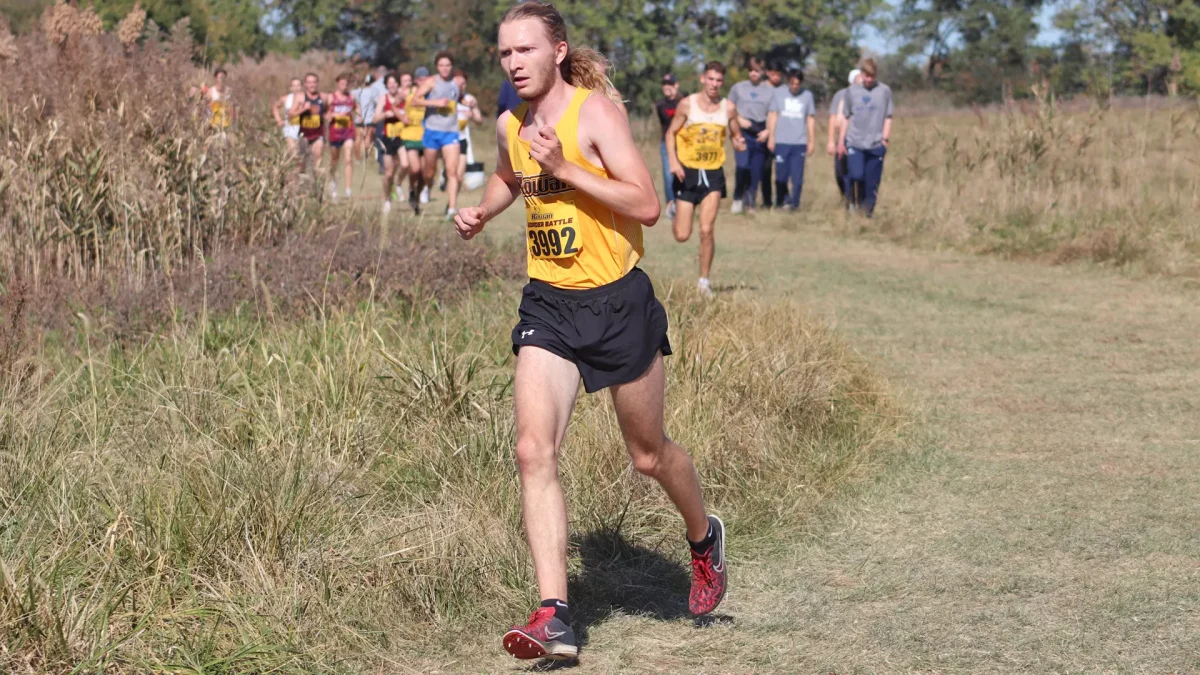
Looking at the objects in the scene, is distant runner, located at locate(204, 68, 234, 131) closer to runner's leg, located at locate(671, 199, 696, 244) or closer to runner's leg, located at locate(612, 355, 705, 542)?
runner's leg, located at locate(671, 199, 696, 244)

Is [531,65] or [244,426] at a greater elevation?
[531,65]

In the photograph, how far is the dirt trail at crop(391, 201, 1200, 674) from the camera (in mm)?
4285

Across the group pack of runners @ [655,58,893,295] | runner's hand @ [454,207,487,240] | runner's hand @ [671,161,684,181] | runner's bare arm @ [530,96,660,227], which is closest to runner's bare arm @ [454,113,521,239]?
runner's hand @ [454,207,487,240]

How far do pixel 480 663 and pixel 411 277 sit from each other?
5.17m

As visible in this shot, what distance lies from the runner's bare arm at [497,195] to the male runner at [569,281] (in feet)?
0.08

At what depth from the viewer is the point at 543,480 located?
4020 mm

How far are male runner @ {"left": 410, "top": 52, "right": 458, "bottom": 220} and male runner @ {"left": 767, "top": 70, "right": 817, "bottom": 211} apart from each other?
405 cm

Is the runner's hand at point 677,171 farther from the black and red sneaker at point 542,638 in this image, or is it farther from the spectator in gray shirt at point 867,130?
the black and red sneaker at point 542,638

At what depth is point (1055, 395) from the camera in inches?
308

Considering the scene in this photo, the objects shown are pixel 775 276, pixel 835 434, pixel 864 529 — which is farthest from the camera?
pixel 775 276

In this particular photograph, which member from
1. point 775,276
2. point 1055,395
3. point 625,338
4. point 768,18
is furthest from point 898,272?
point 768,18

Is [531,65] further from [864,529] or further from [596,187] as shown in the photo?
[864,529]

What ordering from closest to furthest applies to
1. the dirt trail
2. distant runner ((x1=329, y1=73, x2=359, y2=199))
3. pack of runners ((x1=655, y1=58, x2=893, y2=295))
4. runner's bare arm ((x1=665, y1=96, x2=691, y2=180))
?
the dirt trail → runner's bare arm ((x1=665, y1=96, x2=691, y2=180)) → pack of runners ((x1=655, y1=58, x2=893, y2=295)) → distant runner ((x1=329, y1=73, x2=359, y2=199))

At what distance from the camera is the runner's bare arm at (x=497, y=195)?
4324 mm
